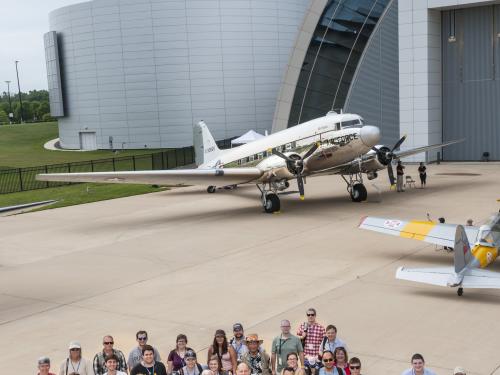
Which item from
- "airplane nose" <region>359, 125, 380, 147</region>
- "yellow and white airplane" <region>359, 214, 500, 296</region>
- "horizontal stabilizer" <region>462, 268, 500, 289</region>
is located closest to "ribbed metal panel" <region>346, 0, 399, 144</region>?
"airplane nose" <region>359, 125, 380, 147</region>

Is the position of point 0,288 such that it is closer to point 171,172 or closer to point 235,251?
point 235,251

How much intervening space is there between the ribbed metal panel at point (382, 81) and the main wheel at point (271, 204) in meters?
27.0

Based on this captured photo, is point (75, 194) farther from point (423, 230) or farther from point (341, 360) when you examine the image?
point (341, 360)

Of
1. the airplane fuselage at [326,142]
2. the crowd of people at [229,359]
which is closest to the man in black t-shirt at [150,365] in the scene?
the crowd of people at [229,359]

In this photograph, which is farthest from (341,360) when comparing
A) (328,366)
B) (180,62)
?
(180,62)

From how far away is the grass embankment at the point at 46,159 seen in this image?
1646 inches

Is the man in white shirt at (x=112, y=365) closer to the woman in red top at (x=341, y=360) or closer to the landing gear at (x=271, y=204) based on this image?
the woman in red top at (x=341, y=360)

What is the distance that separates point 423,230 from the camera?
19.1m

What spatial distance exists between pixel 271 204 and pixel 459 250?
15.8 m

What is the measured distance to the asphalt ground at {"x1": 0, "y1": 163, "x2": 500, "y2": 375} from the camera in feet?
44.8

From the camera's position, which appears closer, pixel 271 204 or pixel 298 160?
pixel 298 160

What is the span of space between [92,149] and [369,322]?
77.3 m

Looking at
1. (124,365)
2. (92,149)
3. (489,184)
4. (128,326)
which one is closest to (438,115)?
(489,184)

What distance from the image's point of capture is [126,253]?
23.6 metres
